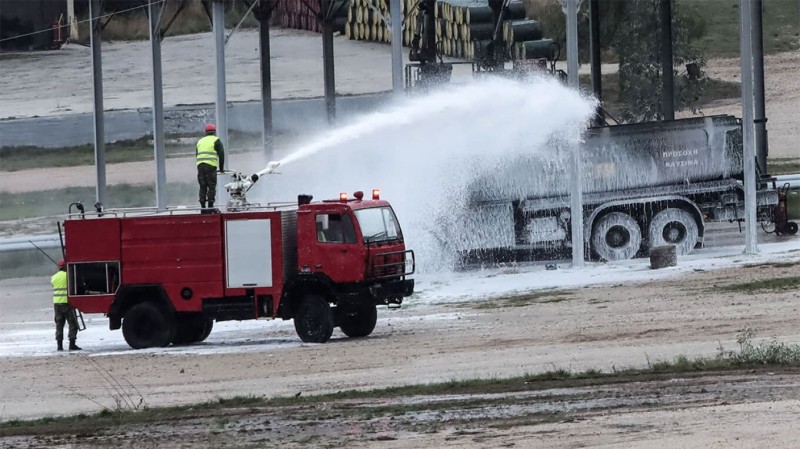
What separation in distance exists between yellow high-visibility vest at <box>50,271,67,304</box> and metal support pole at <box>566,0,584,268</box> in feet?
34.6

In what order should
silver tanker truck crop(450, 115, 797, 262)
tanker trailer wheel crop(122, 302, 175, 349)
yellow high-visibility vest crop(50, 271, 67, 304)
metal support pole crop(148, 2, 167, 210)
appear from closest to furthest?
tanker trailer wheel crop(122, 302, 175, 349)
yellow high-visibility vest crop(50, 271, 67, 304)
silver tanker truck crop(450, 115, 797, 262)
metal support pole crop(148, 2, 167, 210)

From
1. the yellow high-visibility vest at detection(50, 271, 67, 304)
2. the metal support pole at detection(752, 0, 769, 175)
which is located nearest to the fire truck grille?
the yellow high-visibility vest at detection(50, 271, 67, 304)

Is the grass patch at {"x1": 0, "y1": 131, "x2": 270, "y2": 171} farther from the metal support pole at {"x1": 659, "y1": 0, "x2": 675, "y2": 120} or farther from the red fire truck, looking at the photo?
the red fire truck

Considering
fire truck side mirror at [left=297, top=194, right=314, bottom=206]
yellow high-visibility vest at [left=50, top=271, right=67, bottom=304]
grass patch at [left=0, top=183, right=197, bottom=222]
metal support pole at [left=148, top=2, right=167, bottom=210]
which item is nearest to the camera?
fire truck side mirror at [left=297, top=194, right=314, bottom=206]

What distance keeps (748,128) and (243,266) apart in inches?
457

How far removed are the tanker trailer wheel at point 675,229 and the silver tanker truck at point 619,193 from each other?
2 centimetres

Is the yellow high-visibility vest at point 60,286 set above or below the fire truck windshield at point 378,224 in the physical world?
below

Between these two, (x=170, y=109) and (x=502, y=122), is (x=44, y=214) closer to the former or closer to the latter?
(x=170, y=109)

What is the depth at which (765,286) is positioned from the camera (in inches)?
1003

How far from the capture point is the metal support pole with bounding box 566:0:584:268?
29.9 meters

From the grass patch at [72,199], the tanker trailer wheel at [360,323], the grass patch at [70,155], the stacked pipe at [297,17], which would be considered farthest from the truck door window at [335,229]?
the stacked pipe at [297,17]

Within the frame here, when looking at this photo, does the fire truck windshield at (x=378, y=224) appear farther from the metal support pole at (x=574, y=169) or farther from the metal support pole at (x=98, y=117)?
the metal support pole at (x=98, y=117)

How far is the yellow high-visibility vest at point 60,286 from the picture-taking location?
81.0ft

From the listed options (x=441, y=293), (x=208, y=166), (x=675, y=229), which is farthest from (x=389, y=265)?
(x=675, y=229)
